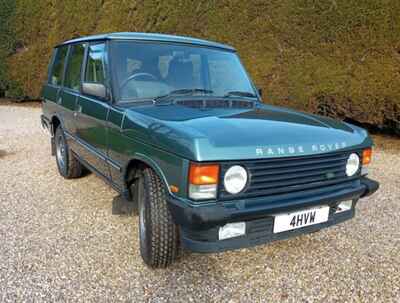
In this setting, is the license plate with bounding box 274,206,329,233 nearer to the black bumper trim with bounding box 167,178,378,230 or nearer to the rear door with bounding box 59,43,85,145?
the black bumper trim with bounding box 167,178,378,230

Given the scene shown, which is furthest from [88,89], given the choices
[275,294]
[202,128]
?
[275,294]

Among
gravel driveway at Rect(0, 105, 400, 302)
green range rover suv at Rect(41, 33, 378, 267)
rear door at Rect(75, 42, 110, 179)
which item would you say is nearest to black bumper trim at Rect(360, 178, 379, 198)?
A: green range rover suv at Rect(41, 33, 378, 267)

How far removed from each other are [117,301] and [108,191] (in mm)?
2117

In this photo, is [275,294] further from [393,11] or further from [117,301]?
[393,11]

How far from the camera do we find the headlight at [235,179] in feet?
6.78

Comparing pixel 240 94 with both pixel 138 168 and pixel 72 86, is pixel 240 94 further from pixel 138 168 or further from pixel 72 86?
pixel 72 86

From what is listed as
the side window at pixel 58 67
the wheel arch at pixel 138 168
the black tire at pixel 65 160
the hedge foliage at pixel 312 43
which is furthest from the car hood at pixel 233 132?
the hedge foliage at pixel 312 43

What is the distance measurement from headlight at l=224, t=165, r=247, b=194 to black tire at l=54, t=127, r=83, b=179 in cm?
292

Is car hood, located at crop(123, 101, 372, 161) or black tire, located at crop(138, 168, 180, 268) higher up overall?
car hood, located at crop(123, 101, 372, 161)

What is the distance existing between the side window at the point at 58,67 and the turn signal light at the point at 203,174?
129 inches

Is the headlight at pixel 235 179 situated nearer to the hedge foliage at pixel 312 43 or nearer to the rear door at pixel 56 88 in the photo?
the rear door at pixel 56 88

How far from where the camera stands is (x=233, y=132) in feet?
7.10

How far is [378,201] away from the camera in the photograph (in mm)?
4199

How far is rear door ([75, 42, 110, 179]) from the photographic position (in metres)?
3.11
